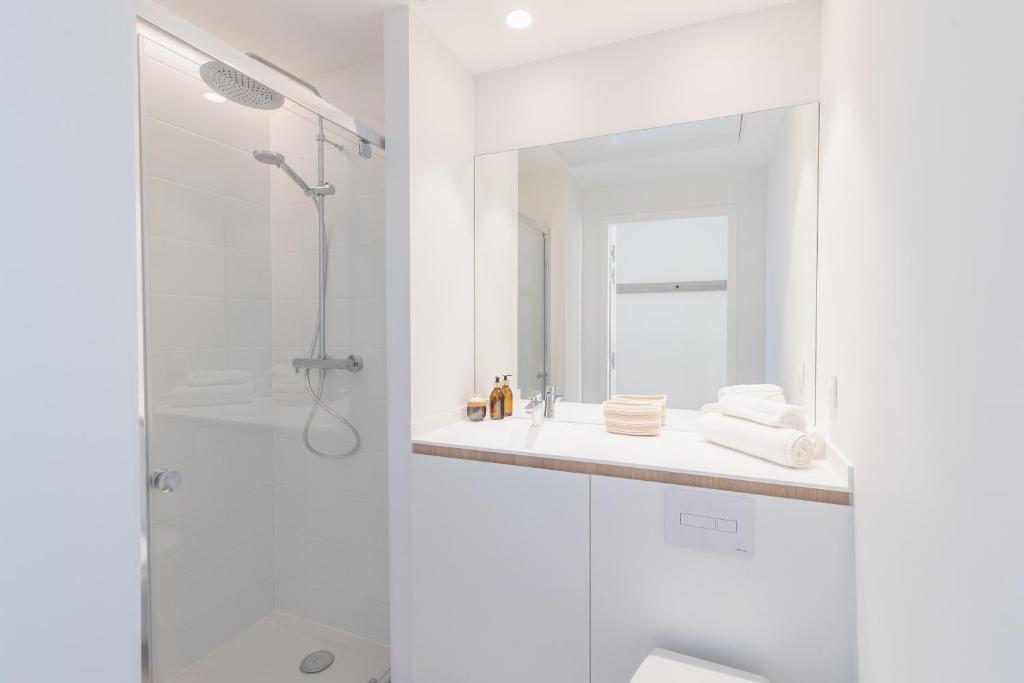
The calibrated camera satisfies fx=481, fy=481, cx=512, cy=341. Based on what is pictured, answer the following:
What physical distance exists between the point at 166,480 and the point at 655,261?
1702 mm

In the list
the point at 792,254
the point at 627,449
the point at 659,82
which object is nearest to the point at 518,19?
the point at 659,82

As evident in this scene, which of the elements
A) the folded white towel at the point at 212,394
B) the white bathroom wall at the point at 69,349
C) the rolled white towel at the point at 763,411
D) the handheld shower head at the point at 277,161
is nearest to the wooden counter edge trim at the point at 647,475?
the rolled white towel at the point at 763,411

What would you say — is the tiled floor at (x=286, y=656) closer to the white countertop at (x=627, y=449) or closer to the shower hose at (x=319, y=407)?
the shower hose at (x=319, y=407)

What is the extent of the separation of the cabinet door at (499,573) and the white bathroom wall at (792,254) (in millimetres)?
799

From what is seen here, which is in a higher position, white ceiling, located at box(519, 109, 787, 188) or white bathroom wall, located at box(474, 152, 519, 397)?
Result: white ceiling, located at box(519, 109, 787, 188)

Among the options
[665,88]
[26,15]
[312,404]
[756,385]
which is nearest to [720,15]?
[665,88]

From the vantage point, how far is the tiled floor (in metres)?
1.54

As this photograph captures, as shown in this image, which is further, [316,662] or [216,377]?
[316,662]

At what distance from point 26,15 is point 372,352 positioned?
117 cm

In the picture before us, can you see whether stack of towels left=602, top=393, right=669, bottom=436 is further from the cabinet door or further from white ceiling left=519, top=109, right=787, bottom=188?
white ceiling left=519, top=109, right=787, bottom=188

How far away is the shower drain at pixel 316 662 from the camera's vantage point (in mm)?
1703

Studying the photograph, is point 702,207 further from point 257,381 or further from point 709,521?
point 257,381

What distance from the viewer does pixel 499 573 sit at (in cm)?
148

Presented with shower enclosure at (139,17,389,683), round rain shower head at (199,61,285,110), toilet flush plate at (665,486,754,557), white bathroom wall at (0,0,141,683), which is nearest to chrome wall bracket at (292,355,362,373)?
shower enclosure at (139,17,389,683)
